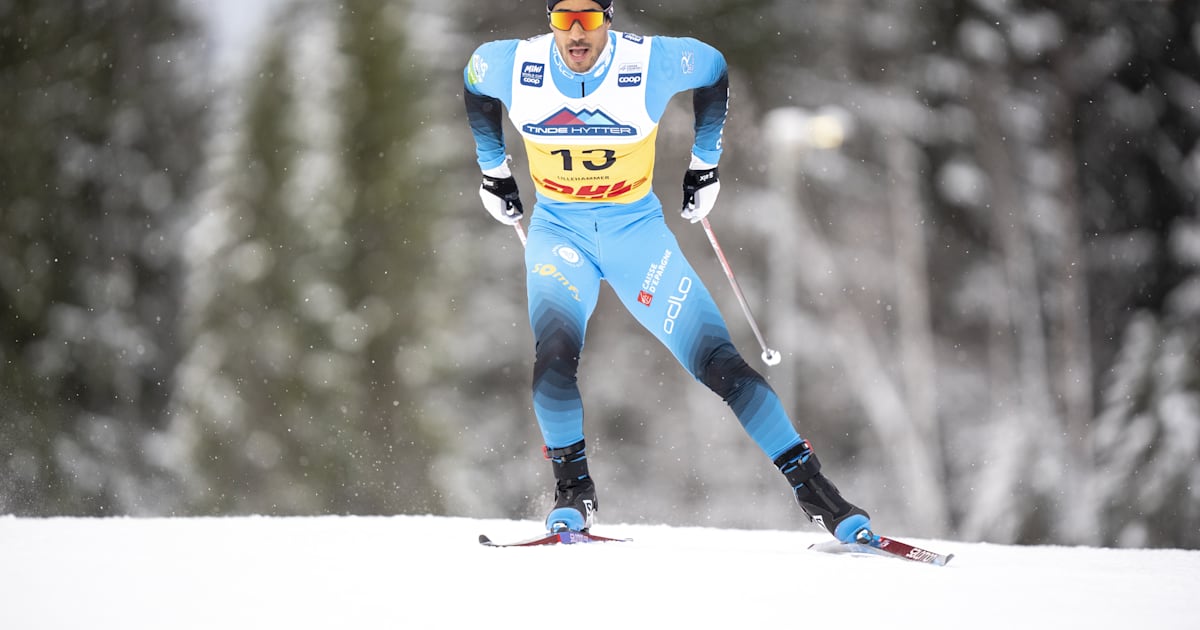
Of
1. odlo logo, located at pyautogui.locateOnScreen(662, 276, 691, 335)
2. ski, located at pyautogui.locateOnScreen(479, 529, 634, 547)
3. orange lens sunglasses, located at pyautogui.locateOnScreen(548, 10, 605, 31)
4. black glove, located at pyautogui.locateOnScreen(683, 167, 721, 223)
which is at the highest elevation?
orange lens sunglasses, located at pyautogui.locateOnScreen(548, 10, 605, 31)

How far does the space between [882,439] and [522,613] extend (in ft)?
24.6

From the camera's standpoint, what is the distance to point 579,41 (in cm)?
323

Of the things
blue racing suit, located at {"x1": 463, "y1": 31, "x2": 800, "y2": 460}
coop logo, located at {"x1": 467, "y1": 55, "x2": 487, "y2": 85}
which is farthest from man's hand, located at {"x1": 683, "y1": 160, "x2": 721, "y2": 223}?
coop logo, located at {"x1": 467, "y1": 55, "x2": 487, "y2": 85}

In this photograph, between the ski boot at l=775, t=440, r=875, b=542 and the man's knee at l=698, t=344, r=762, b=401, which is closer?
the ski boot at l=775, t=440, r=875, b=542

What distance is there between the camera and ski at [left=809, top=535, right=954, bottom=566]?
2.65 m

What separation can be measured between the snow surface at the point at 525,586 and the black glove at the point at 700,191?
1.29m

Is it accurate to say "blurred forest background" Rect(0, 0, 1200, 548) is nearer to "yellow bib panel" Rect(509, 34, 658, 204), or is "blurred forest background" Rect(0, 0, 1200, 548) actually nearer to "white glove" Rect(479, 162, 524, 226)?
"white glove" Rect(479, 162, 524, 226)

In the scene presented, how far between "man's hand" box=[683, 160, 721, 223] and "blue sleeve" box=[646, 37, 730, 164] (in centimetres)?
5

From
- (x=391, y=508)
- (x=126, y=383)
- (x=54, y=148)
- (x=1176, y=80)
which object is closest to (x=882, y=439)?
(x=1176, y=80)

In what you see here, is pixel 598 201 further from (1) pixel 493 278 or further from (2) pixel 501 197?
(1) pixel 493 278

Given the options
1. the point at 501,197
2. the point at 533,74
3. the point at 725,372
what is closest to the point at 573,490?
the point at 725,372

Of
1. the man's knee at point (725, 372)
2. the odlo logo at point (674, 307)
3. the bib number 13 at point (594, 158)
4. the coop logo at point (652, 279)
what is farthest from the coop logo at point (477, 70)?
the man's knee at point (725, 372)

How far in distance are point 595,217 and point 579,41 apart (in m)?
0.60

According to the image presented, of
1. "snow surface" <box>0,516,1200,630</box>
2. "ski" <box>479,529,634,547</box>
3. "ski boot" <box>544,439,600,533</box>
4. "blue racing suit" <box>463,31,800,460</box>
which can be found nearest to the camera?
"snow surface" <box>0,516,1200,630</box>
